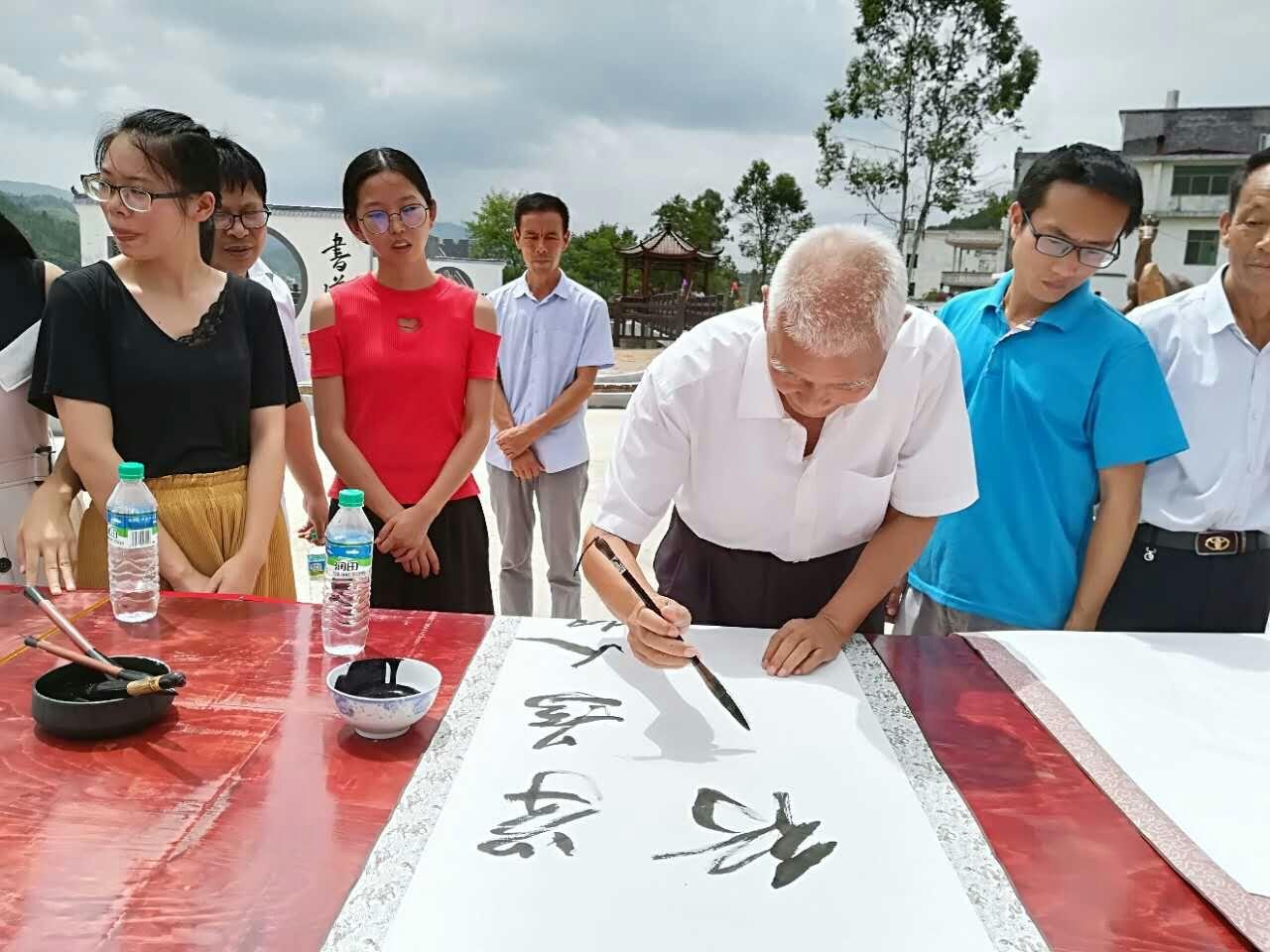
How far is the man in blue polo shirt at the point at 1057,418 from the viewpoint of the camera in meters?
1.75

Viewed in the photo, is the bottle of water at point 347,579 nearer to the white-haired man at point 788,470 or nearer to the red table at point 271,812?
the red table at point 271,812

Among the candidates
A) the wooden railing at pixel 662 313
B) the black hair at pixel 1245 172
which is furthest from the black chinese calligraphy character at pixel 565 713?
the wooden railing at pixel 662 313

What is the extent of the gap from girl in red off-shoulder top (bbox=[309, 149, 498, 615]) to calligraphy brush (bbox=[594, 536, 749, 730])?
0.85 m

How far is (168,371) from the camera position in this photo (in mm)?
1765

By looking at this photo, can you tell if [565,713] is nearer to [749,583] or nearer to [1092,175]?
[749,583]

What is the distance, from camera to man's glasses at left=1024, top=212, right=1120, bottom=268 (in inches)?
69.2

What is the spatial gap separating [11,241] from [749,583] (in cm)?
171

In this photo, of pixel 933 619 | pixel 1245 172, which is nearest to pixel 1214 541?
pixel 933 619

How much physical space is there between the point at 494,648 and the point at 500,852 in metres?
0.55

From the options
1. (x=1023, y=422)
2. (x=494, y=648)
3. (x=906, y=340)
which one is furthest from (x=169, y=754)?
(x=1023, y=422)

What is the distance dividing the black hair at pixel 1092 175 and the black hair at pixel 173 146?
1673mm

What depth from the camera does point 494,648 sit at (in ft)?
4.91

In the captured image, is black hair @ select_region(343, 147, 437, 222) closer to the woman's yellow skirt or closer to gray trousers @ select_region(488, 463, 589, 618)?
the woman's yellow skirt

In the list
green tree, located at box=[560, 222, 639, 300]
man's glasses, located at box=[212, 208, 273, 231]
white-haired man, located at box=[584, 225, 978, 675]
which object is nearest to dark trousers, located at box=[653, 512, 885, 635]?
white-haired man, located at box=[584, 225, 978, 675]
